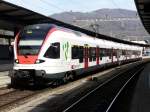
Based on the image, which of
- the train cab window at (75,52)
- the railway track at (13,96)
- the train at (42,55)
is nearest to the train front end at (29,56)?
the train at (42,55)

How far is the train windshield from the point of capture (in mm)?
19562

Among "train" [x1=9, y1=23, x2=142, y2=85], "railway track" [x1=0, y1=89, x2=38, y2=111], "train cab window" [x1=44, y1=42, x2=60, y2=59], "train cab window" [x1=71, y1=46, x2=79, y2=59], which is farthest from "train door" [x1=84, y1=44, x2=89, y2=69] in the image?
"railway track" [x1=0, y1=89, x2=38, y2=111]

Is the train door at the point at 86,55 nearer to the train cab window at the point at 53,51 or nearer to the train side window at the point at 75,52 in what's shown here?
the train side window at the point at 75,52

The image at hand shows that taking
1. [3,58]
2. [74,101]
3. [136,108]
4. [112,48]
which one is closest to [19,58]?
[74,101]

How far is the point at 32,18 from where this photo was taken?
33.4 meters

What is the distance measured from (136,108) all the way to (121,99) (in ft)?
8.60

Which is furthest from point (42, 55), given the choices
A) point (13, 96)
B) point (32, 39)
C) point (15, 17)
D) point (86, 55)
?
Result: point (15, 17)

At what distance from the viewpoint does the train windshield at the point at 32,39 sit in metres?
19.6

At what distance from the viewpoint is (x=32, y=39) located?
783 inches

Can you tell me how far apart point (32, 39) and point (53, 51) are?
119 centimetres

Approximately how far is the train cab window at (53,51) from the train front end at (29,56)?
0.46 m

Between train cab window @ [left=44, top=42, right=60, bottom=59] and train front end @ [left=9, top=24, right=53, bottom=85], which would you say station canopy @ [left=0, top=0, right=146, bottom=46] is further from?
train cab window @ [left=44, top=42, right=60, bottom=59]

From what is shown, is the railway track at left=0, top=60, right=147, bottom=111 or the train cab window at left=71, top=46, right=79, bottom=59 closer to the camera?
the railway track at left=0, top=60, right=147, bottom=111

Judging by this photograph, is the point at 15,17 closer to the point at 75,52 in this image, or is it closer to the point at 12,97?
the point at 75,52
